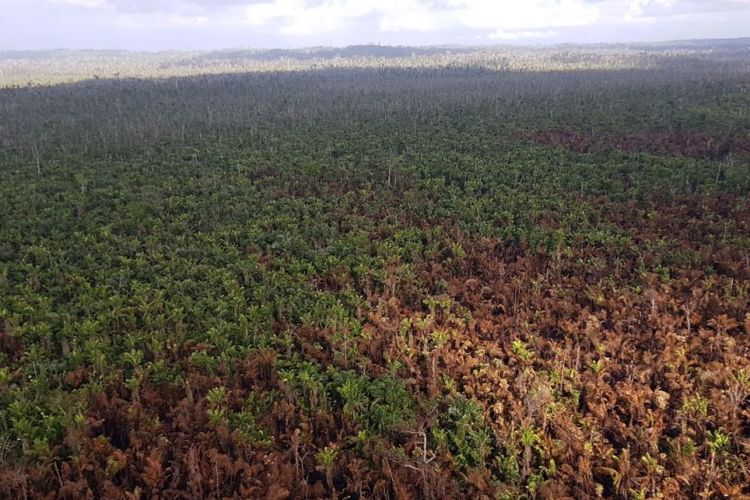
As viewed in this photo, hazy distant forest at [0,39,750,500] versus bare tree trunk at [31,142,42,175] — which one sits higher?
bare tree trunk at [31,142,42,175]

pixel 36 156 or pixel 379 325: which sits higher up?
pixel 36 156

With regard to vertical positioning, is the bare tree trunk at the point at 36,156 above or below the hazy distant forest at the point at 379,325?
above

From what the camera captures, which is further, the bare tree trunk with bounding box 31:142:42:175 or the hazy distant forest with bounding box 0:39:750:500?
the bare tree trunk with bounding box 31:142:42:175

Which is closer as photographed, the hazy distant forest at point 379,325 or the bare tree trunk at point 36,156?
the hazy distant forest at point 379,325

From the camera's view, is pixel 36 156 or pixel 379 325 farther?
pixel 36 156

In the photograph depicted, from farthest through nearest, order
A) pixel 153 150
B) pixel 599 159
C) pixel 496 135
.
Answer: pixel 496 135, pixel 153 150, pixel 599 159

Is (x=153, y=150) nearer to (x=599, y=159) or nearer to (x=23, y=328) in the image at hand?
(x=23, y=328)

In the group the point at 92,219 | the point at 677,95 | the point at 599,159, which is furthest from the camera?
the point at 677,95

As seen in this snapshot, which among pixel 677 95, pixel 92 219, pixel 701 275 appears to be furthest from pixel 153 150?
pixel 677 95
